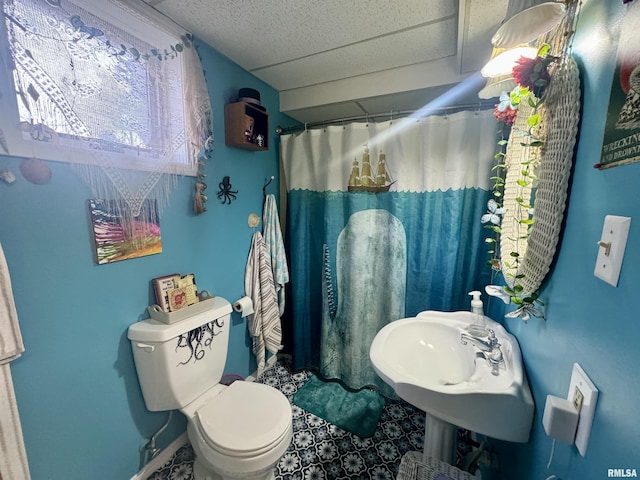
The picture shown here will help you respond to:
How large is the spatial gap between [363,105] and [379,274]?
1.21 meters

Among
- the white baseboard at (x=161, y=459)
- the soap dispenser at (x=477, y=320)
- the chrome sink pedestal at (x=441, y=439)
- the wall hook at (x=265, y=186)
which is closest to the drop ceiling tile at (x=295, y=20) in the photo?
the wall hook at (x=265, y=186)

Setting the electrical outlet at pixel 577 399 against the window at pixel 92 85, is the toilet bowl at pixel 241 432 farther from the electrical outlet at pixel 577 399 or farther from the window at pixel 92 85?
the window at pixel 92 85

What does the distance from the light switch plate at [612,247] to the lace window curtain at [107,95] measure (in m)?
1.49

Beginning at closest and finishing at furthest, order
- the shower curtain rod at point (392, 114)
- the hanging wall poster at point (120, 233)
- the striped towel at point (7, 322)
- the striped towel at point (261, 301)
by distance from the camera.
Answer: the striped towel at point (7, 322)
the hanging wall poster at point (120, 233)
the shower curtain rod at point (392, 114)
the striped towel at point (261, 301)

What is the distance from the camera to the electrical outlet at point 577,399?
0.54 meters

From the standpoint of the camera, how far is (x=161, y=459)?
4.43ft

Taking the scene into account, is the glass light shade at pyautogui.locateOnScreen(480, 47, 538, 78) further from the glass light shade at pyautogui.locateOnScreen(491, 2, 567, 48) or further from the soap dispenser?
the soap dispenser

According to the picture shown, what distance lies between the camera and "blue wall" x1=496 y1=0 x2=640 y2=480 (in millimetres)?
441

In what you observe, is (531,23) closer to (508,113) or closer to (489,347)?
(508,113)

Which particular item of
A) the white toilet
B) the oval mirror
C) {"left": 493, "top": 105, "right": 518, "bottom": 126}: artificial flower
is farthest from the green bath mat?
{"left": 493, "top": 105, "right": 518, "bottom": 126}: artificial flower

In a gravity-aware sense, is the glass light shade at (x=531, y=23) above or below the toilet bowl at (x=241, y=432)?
above

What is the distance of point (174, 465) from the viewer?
1361mm

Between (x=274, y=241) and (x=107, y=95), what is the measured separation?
1.17 metres

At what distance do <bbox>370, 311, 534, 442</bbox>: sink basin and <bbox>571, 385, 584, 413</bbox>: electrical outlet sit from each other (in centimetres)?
28
